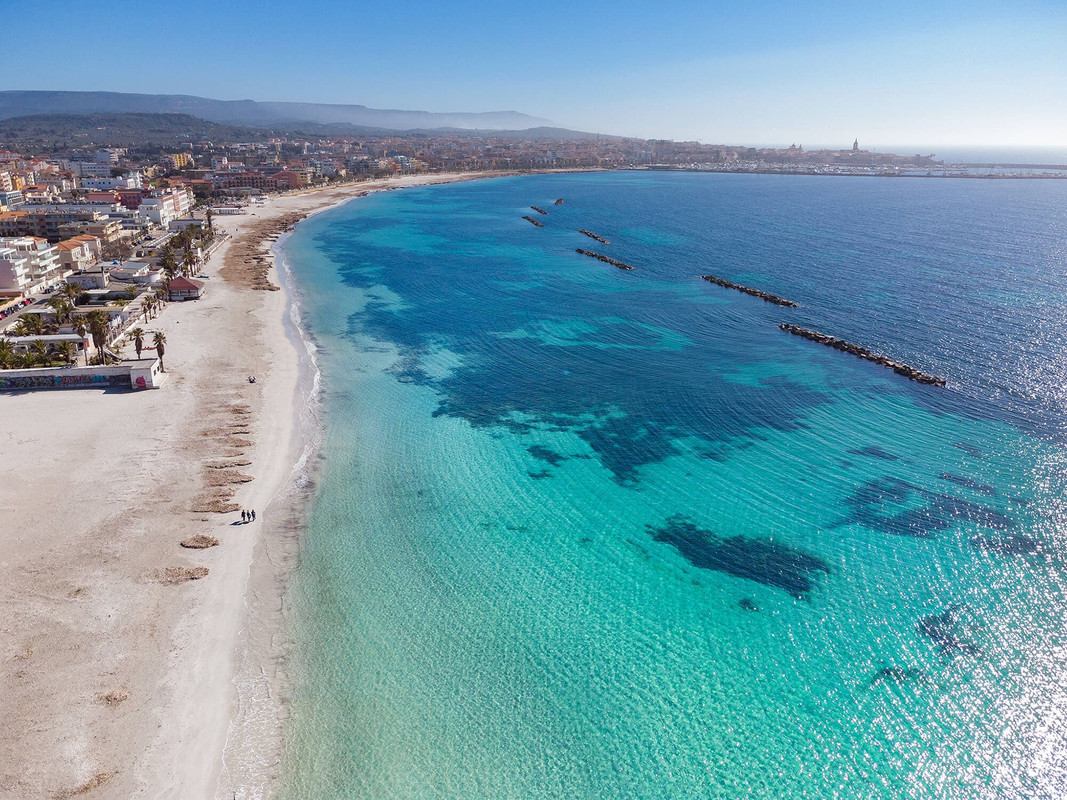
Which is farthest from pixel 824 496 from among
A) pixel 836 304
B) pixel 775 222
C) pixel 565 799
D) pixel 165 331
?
pixel 775 222

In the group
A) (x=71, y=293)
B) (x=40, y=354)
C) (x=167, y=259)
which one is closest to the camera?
(x=40, y=354)

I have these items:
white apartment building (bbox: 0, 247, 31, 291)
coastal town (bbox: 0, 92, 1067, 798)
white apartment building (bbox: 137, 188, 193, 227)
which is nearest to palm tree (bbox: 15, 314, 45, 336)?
coastal town (bbox: 0, 92, 1067, 798)

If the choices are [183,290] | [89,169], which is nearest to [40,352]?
[183,290]

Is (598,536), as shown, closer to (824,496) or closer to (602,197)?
(824,496)

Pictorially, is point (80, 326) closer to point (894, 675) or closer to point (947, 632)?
point (894, 675)

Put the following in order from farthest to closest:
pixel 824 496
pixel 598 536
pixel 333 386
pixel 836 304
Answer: pixel 836 304, pixel 333 386, pixel 824 496, pixel 598 536

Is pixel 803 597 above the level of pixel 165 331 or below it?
below

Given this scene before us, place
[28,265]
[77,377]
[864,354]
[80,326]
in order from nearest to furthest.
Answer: [77,377] < [80,326] < [864,354] < [28,265]

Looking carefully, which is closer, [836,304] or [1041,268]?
[836,304]
